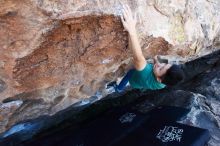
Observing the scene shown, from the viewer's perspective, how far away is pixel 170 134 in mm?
2510

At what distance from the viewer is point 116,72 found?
7.92 feet

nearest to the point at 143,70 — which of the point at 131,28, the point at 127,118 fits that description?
the point at 131,28

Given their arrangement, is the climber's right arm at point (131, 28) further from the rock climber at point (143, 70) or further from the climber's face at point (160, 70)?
the climber's face at point (160, 70)

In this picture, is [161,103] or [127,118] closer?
[127,118]

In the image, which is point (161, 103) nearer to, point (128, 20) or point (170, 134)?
point (170, 134)

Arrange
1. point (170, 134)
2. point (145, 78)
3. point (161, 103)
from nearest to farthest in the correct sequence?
point (145, 78) → point (170, 134) → point (161, 103)

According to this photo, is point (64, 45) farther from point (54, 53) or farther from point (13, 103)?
point (13, 103)

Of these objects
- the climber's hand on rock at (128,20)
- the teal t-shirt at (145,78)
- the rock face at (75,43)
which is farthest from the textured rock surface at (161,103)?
the climber's hand on rock at (128,20)

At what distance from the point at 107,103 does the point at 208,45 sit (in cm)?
104

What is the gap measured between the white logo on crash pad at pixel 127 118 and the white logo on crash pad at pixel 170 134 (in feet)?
1.13

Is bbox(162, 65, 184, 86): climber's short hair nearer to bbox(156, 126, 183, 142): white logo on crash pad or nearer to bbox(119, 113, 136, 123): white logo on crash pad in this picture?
bbox(156, 126, 183, 142): white logo on crash pad

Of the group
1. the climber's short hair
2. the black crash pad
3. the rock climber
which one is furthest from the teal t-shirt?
the black crash pad

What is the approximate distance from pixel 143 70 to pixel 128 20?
0.43m

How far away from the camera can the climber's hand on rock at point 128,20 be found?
1806 millimetres
